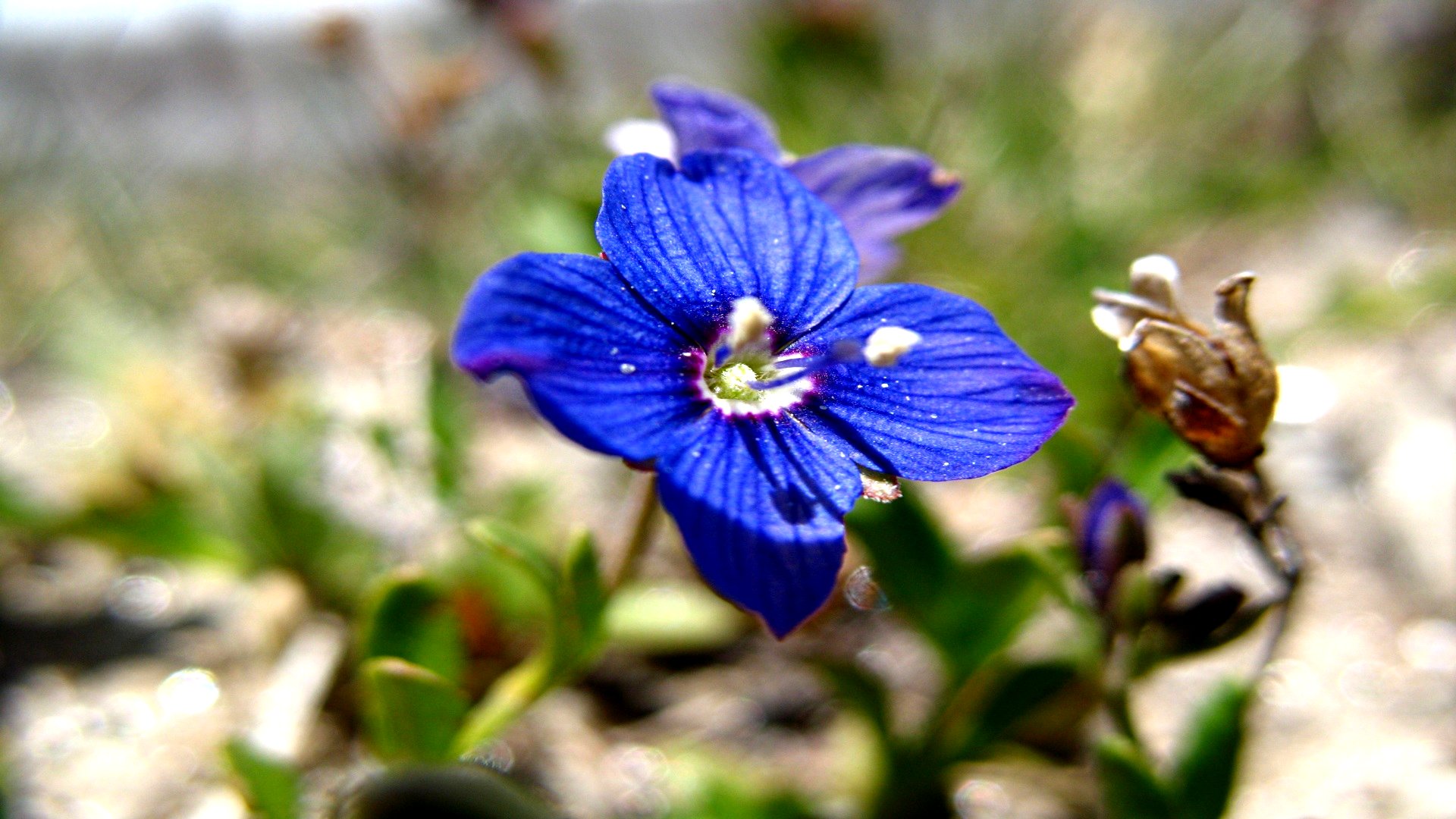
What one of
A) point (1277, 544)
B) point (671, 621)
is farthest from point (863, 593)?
point (1277, 544)

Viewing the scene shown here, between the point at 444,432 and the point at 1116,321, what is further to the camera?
the point at 444,432

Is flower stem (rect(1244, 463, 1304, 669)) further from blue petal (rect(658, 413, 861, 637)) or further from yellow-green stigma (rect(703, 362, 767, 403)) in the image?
yellow-green stigma (rect(703, 362, 767, 403))

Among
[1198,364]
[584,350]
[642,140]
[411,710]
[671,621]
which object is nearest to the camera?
[584,350]

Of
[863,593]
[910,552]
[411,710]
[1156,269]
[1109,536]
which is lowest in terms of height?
[863,593]

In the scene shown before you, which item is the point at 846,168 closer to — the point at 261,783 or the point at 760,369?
the point at 760,369

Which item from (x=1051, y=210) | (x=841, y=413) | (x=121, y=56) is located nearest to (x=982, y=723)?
Answer: (x=841, y=413)

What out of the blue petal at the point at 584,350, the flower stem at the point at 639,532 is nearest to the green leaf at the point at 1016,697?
the flower stem at the point at 639,532
